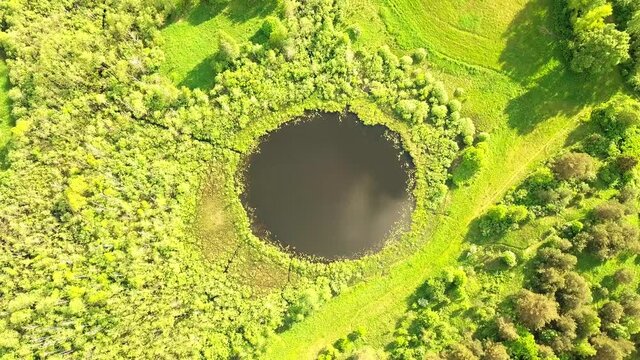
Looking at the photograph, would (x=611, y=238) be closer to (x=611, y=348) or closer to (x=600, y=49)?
(x=611, y=348)

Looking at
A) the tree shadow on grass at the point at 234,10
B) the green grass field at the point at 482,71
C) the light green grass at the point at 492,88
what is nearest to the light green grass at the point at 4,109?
the green grass field at the point at 482,71

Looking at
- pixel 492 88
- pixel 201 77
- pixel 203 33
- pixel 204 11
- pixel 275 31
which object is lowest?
pixel 201 77

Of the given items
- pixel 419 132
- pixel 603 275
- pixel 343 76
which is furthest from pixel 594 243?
pixel 343 76

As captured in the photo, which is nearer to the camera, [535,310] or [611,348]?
[611,348]

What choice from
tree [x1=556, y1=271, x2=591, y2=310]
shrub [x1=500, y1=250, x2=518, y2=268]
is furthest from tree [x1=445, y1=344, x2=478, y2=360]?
tree [x1=556, y1=271, x2=591, y2=310]

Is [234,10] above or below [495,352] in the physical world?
above

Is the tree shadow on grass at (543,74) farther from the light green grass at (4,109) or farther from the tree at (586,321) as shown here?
the light green grass at (4,109)

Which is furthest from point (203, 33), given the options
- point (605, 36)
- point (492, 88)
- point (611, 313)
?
point (611, 313)
